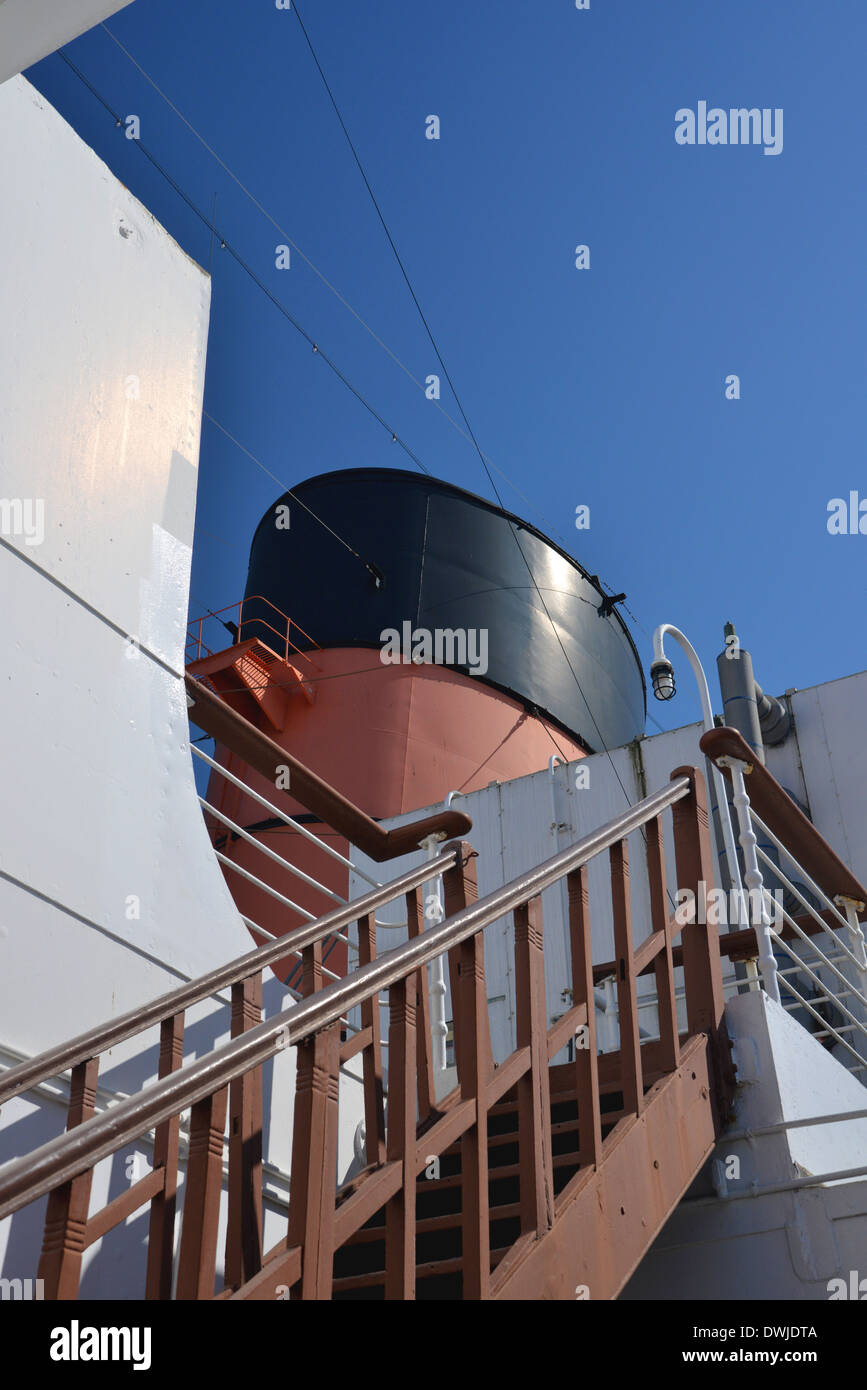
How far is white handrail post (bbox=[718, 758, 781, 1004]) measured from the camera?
3.97m

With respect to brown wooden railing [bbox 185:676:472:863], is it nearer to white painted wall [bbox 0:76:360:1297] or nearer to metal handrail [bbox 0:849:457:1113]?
white painted wall [bbox 0:76:360:1297]

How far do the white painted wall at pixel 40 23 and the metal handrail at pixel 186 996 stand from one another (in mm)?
2140

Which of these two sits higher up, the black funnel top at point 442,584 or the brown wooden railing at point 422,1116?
the black funnel top at point 442,584

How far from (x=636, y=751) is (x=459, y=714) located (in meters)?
3.50

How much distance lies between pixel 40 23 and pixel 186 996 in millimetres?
2258

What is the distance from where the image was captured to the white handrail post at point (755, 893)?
3971 millimetres

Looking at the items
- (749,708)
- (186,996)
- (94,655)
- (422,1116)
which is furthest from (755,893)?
(749,708)

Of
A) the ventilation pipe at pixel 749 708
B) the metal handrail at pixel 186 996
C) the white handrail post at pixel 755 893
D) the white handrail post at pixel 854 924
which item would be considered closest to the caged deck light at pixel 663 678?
the white handrail post at pixel 854 924

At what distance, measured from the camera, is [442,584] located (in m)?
15.6

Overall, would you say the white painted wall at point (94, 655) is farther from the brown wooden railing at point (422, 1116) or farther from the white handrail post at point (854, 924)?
the white handrail post at point (854, 924)

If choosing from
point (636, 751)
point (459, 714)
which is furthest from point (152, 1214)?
point (459, 714)

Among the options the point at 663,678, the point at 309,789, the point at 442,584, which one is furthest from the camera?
the point at 442,584

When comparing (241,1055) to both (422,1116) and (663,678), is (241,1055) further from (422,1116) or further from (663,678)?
(663,678)
